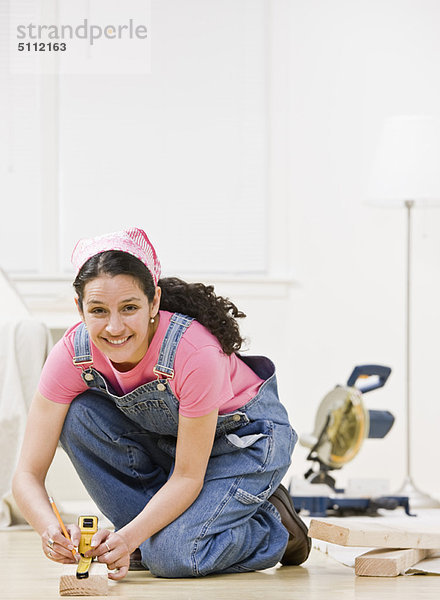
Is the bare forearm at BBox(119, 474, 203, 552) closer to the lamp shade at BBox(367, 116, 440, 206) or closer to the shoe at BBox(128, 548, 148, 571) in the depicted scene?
the shoe at BBox(128, 548, 148, 571)

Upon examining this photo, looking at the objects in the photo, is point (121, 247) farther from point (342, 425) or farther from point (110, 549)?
point (342, 425)

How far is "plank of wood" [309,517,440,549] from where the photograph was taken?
1.72 metres

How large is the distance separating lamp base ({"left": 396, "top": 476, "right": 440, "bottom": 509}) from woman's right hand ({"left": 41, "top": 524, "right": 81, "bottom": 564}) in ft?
6.28

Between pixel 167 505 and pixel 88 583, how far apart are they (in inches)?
8.2

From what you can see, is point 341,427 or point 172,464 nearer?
point 172,464

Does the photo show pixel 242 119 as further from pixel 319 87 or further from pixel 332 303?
Answer: pixel 332 303

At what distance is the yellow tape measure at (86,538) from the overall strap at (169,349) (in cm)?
28

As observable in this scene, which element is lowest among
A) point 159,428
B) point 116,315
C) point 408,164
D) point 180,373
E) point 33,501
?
point 33,501

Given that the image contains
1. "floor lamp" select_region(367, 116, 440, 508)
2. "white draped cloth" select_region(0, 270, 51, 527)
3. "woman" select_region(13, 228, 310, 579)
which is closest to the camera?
"woman" select_region(13, 228, 310, 579)

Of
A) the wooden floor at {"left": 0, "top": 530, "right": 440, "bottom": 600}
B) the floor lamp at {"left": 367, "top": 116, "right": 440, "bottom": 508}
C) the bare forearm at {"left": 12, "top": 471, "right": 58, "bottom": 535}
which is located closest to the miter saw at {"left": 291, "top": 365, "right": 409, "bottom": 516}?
the floor lamp at {"left": 367, "top": 116, "right": 440, "bottom": 508}

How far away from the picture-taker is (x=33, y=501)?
164 cm

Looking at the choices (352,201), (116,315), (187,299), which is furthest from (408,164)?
(116,315)

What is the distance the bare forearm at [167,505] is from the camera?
1.60 meters

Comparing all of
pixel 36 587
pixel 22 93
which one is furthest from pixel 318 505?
pixel 22 93
